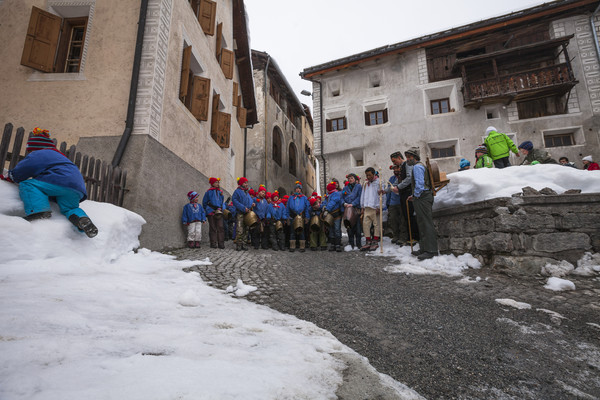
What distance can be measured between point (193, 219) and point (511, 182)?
6.52 meters

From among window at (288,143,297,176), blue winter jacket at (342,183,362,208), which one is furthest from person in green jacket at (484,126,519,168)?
window at (288,143,297,176)

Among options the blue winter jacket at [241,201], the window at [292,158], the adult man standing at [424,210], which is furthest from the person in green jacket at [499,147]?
the window at [292,158]

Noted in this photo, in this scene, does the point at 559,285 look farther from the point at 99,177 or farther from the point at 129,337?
the point at 99,177

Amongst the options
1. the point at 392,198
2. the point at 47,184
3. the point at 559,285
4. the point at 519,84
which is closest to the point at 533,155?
the point at 392,198

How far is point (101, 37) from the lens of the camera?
6559 mm

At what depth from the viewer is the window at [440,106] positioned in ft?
54.5

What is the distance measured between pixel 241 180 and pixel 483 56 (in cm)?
1510

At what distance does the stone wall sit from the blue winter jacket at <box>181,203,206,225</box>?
5836mm

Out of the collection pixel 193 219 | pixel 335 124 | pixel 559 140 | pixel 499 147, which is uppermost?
pixel 335 124

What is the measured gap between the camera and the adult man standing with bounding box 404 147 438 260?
517 cm

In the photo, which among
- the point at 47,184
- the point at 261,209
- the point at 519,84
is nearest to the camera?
the point at 47,184

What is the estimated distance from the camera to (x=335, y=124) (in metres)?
18.8

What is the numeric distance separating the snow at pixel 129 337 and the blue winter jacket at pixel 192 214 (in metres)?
3.48

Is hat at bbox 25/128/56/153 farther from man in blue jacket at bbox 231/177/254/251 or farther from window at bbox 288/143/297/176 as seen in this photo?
window at bbox 288/143/297/176
